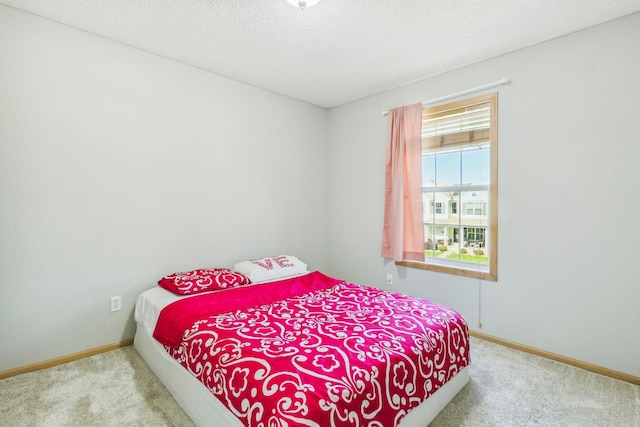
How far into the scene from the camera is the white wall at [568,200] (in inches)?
82.5

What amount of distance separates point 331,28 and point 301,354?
2.16 meters

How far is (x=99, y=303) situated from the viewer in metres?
2.42

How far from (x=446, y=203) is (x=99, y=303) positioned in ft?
10.5

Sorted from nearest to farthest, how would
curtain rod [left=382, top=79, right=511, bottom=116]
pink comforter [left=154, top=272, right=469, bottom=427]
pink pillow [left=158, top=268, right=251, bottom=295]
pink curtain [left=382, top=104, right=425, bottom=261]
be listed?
pink comforter [left=154, top=272, right=469, bottom=427] < pink pillow [left=158, top=268, right=251, bottom=295] < curtain rod [left=382, top=79, right=511, bottom=116] < pink curtain [left=382, top=104, right=425, bottom=261]

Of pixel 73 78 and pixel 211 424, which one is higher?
pixel 73 78

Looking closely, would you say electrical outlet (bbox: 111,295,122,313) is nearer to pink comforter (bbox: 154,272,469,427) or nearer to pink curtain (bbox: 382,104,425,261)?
pink comforter (bbox: 154,272,469,427)

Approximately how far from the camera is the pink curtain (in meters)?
3.10

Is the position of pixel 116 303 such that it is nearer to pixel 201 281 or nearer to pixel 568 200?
pixel 201 281

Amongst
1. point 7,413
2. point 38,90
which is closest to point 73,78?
point 38,90

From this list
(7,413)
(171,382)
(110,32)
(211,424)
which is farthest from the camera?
(110,32)

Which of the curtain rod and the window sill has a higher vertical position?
the curtain rod

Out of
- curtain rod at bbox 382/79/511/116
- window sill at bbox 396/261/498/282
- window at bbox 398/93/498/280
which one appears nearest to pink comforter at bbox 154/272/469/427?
window sill at bbox 396/261/498/282

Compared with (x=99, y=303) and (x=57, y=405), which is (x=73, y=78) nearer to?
(x=99, y=303)

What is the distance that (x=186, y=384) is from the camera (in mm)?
1706
